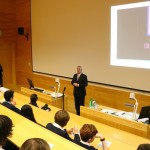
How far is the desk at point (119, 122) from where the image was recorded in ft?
13.3

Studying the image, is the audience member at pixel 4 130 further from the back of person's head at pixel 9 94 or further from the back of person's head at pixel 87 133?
the back of person's head at pixel 9 94

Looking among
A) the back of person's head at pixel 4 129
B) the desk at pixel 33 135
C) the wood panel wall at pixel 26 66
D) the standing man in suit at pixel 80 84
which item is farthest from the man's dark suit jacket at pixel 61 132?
the wood panel wall at pixel 26 66

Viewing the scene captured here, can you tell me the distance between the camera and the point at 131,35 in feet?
20.2

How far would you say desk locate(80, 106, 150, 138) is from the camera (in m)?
Result: 4.05

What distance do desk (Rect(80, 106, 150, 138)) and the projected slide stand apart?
1.98m

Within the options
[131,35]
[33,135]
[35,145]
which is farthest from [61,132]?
[131,35]

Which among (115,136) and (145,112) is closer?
(115,136)

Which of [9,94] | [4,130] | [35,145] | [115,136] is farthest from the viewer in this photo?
[9,94]

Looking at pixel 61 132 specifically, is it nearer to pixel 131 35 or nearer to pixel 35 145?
pixel 35 145

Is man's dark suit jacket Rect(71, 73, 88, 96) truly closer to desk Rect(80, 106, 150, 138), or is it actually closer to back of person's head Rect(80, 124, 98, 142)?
desk Rect(80, 106, 150, 138)

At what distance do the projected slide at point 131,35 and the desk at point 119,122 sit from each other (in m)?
1.98

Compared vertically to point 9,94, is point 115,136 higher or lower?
lower

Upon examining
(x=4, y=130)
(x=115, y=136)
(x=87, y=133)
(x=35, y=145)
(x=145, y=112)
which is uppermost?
(x=35, y=145)

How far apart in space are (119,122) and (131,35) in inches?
106
